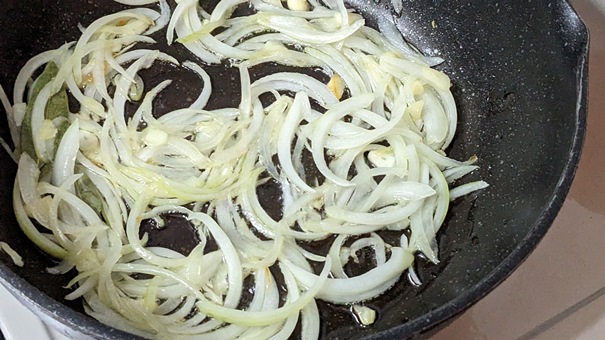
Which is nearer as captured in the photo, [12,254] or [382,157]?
[12,254]

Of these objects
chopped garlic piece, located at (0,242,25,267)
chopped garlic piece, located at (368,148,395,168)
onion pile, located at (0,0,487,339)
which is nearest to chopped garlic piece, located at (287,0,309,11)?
onion pile, located at (0,0,487,339)

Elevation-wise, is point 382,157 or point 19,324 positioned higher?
point 382,157

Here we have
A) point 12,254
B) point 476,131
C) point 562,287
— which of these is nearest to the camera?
point 12,254

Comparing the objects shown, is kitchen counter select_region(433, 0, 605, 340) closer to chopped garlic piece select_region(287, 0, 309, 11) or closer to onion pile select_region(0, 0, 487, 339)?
onion pile select_region(0, 0, 487, 339)

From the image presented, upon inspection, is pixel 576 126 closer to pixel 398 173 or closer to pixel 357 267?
pixel 398 173

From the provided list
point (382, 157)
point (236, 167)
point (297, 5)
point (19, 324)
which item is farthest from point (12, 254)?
point (297, 5)

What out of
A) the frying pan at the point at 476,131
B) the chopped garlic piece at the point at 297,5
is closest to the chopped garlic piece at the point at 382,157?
the frying pan at the point at 476,131

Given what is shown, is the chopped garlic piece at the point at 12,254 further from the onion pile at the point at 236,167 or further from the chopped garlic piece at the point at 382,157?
the chopped garlic piece at the point at 382,157

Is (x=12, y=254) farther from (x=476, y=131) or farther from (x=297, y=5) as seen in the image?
(x=476, y=131)
